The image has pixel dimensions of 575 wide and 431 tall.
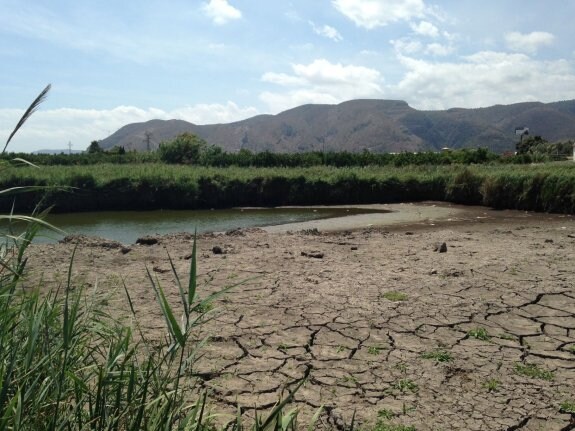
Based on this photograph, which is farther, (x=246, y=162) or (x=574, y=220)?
(x=246, y=162)

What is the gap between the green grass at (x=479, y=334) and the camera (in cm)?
480

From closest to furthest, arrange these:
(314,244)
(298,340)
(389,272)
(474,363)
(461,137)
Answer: (474,363) < (298,340) < (389,272) < (314,244) < (461,137)

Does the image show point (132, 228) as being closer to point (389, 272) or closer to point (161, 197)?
point (161, 197)

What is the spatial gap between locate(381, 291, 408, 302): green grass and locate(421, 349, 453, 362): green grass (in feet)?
4.75

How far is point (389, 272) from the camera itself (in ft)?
23.8

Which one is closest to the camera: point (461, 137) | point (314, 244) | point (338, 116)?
point (314, 244)

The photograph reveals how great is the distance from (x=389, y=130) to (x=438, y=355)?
159 metres

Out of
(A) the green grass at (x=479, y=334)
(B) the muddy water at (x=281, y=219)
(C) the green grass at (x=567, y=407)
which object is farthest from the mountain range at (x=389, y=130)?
(C) the green grass at (x=567, y=407)

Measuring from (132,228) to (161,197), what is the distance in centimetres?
613

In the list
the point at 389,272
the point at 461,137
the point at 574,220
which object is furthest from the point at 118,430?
the point at 461,137

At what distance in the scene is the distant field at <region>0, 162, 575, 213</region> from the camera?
779 inches

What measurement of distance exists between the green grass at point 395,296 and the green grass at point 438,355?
1449 millimetres

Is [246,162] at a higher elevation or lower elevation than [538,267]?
higher

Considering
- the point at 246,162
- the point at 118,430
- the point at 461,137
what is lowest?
the point at 118,430
